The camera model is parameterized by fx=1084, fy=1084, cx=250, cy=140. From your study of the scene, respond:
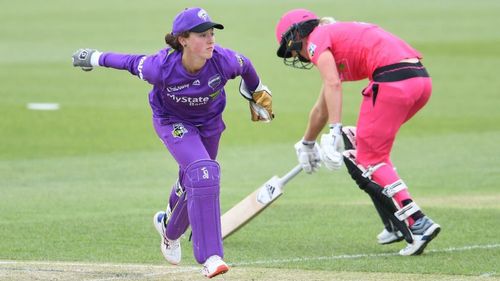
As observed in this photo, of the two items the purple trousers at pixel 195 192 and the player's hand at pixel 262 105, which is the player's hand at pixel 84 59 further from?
the player's hand at pixel 262 105

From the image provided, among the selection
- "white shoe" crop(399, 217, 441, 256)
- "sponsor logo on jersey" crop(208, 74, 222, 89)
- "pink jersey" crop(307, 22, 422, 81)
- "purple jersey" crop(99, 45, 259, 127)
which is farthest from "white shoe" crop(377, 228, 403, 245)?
"sponsor logo on jersey" crop(208, 74, 222, 89)

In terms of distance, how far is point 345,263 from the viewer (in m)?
7.72

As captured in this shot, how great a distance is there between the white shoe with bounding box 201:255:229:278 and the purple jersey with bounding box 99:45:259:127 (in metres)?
1.06

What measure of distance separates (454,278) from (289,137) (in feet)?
33.9

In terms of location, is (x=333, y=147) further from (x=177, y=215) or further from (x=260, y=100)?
(x=177, y=215)

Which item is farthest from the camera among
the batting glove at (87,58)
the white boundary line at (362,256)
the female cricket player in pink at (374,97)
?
the female cricket player in pink at (374,97)

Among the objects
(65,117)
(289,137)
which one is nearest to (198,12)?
(289,137)

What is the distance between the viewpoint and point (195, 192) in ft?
22.3

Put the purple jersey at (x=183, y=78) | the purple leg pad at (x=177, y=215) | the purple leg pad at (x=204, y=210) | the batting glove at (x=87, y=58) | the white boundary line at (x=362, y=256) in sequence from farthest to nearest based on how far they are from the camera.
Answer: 1. the white boundary line at (x=362, y=256)
2. the purple leg pad at (x=177, y=215)
3. the batting glove at (x=87, y=58)
4. the purple jersey at (x=183, y=78)
5. the purple leg pad at (x=204, y=210)

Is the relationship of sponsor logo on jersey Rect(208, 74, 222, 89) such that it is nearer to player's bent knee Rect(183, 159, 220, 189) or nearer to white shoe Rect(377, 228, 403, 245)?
player's bent knee Rect(183, 159, 220, 189)

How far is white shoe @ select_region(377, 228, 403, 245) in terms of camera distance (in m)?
8.52

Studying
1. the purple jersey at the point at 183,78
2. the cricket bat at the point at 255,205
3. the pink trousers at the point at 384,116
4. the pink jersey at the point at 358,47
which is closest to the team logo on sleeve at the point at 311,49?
the pink jersey at the point at 358,47

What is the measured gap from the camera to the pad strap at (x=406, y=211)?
808cm

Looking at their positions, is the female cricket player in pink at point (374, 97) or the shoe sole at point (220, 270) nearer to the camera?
the shoe sole at point (220, 270)
